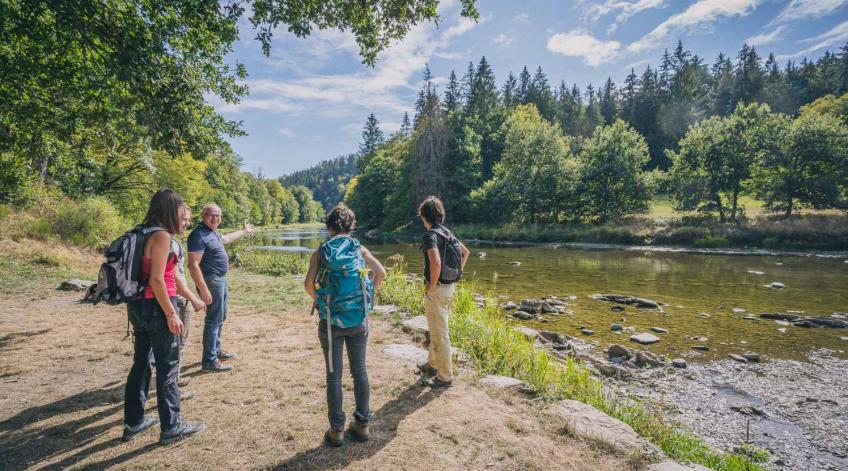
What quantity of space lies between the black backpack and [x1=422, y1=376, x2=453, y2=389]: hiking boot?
129 cm

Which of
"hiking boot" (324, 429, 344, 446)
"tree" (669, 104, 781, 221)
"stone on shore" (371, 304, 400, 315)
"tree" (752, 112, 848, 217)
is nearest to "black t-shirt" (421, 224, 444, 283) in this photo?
"hiking boot" (324, 429, 344, 446)

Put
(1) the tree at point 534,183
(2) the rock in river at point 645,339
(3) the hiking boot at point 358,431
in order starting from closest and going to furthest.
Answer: (3) the hiking boot at point 358,431, (2) the rock in river at point 645,339, (1) the tree at point 534,183

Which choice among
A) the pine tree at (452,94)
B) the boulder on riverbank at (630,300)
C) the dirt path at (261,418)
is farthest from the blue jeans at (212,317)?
the pine tree at (452,94)

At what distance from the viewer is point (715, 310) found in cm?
1144

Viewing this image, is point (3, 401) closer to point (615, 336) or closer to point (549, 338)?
point (549, 338)

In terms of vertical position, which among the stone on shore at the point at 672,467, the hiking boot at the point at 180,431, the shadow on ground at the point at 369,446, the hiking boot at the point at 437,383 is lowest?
the stone on shore at the point at 672,467

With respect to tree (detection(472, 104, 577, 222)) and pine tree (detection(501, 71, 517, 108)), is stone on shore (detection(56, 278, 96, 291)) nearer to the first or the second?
tree (detection(472, 104, 577, 222))

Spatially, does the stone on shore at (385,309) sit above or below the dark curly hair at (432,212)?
below

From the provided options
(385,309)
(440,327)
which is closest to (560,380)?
(440,327)

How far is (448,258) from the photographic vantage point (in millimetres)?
4957

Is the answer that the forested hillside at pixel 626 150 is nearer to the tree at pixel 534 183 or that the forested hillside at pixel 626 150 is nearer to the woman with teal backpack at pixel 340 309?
the tree at pixel 534 183

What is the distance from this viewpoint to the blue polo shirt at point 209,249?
5.23 m

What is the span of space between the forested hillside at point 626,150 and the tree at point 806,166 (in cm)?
8

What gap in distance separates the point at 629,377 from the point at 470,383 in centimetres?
359
